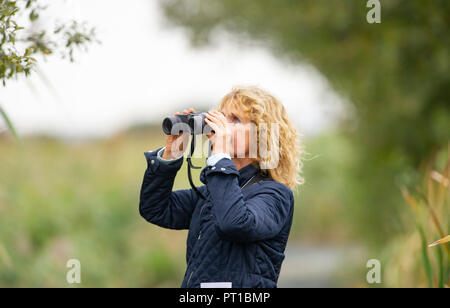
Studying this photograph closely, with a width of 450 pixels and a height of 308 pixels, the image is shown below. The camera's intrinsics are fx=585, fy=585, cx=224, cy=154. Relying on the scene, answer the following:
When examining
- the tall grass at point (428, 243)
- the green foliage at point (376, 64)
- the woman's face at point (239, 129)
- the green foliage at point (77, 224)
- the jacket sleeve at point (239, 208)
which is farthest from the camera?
the green foliage at point (376, 64)

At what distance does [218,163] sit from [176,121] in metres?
0.25

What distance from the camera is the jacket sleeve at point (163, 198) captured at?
6.92 feet

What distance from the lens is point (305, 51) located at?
7395 millimetres

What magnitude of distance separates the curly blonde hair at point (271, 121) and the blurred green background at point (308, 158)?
224 centimetres

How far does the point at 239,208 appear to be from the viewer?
1.82 m

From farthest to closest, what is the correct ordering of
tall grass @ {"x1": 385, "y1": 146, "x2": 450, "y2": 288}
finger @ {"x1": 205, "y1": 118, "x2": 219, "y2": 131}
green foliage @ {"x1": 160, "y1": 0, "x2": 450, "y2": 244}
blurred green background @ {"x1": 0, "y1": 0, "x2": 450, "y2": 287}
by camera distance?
green foliage @ {"x1": 160, "y1": 0, "x2": 450, "y2": 244} < blurred green background @ {"x1": 0, "y1": 0, "x2": 450, "y2": 287} < tall grass @ {"x1": 385, "y1": 146, "x2": 450, "y2": 288} < finger @ {"x1": 205, "y1": 118, "x2": 219, "y2": 131}

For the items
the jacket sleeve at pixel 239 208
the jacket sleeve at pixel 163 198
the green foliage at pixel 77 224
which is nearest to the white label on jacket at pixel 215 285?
the jacket sleeve at pixel 239 208

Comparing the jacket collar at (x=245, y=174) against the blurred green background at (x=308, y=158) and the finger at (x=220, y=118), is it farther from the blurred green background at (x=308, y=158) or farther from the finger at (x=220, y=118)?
the blurred green background at (x=308, y=158)

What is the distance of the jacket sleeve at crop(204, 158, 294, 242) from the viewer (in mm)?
1812

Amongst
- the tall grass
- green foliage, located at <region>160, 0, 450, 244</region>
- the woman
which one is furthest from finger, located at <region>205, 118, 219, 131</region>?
green foliage, located at <region>160, 0, 450, 244</region>

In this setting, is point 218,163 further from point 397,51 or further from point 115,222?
point 115,222

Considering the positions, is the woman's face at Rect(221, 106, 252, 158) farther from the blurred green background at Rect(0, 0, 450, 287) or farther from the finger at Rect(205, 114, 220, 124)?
the blurred green background at Rect(0, 0, 450, 287)
